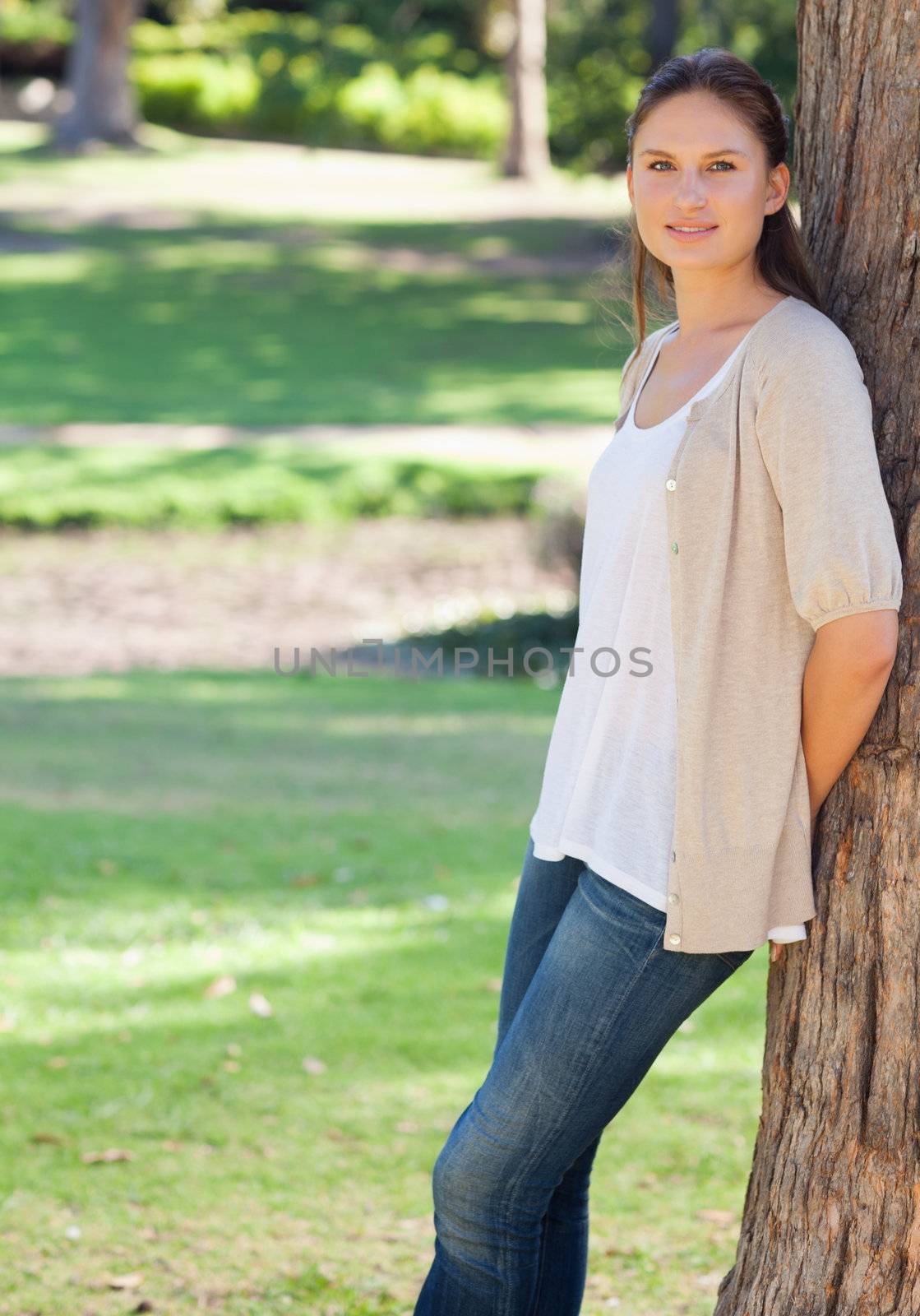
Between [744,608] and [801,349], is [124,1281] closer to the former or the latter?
[744,608]

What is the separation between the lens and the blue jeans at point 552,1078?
204cm

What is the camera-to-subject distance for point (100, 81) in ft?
110

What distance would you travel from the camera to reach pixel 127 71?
33656 millimetres

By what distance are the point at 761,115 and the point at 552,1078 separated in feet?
4.37

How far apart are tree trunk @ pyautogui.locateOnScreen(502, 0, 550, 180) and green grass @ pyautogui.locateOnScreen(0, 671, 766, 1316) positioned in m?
23.7

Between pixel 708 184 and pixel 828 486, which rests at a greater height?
pixel 708 184

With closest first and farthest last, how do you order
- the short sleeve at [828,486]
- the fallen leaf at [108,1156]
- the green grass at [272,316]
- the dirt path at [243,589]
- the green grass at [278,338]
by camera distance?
the short sleeve at [828,486] < the fallen leaf at [108,1156] < the dirt path at [243,589] < the green grass at [278,338] < the green grass at [272,316]

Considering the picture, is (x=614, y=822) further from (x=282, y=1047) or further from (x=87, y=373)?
(x=87, y=373)

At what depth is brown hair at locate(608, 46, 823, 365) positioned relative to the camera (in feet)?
7.07

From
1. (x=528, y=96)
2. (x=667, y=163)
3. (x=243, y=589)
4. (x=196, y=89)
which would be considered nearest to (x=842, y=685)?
(x=667, y=163)

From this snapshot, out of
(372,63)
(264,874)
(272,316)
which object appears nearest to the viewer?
(264,874)

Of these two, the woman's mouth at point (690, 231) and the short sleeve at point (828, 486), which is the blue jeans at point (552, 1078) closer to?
the short sleeve at point (828, 486)

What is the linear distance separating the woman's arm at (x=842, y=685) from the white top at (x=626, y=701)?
0.18 metres

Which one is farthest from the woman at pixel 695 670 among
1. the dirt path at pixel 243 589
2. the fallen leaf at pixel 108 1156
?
the dirt path at pixel 243 589
